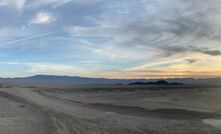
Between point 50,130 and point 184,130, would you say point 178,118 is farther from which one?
point 50,130

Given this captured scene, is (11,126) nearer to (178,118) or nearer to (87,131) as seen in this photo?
(87,131)

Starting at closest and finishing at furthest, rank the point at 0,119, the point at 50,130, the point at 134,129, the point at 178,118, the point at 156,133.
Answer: the point at 50,130 < the point at 156,133 < the point at 134,129 < the point at 0,119 < the point at 178,118

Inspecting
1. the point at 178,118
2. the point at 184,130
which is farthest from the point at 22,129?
the point at 178,118

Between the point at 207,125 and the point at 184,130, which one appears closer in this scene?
the point at 184,130

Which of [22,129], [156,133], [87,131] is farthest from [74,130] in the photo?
[156,133]

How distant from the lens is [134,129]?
25.0 m

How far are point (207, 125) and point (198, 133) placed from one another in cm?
405

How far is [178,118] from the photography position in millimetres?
32406

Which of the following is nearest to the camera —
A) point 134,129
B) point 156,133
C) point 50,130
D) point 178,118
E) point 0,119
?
point 50,130

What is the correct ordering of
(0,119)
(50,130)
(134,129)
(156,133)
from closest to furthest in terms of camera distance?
(50,130), (156,133), (134,129), (0,119)

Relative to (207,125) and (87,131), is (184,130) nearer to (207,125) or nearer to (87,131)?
(207,125)

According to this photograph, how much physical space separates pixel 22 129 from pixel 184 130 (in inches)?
354

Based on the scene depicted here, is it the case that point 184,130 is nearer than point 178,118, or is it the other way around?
point 184,130

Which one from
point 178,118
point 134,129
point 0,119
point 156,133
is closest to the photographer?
point 156,133
